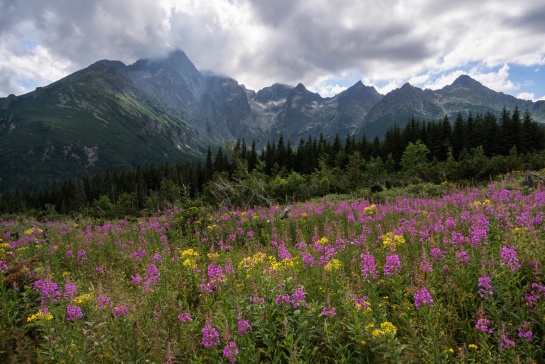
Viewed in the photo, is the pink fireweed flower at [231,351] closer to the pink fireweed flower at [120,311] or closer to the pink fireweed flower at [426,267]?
the pink fireweed flower at [120,311]

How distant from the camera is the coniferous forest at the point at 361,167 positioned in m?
24.1

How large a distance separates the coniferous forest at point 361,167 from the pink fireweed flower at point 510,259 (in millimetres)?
10368

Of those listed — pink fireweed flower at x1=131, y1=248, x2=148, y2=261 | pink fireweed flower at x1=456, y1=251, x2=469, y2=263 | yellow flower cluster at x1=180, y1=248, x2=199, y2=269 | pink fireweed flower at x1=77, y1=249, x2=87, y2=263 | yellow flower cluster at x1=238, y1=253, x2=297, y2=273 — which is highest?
pink fireweed flower at x1=456, y1=251, x2=469, y2=263

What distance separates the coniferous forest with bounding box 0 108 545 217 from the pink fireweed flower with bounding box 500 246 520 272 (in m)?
10.4

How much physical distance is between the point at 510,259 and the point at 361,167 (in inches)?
2381

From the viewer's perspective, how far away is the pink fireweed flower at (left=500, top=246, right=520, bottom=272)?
3615 mm

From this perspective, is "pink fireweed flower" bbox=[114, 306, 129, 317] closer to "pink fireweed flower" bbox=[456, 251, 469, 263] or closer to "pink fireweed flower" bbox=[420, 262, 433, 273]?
"pink fireweed flower" bbox=[420, 262, 433, 273]

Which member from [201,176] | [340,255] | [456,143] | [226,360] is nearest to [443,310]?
[340,255]

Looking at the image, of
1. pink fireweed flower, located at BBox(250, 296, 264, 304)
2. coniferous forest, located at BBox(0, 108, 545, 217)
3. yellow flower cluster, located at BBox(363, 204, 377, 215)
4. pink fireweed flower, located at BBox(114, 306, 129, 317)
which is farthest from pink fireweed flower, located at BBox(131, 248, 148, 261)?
yellow flower cluster, located at BBox(363, 204, 377, 215)

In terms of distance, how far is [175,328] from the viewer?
3789mm

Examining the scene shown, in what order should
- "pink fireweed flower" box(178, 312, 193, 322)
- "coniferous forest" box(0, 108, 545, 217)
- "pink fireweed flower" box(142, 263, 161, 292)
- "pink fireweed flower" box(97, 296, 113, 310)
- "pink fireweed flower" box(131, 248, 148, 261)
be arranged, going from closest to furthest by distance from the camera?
"pink fireweed flower" box(178, 312, 193, 322) < "pink fireweed flower" box(97, 296, 113, 310) < "pink fireweed flower" box(142, 263, 161, 292) < "pink fireweed flower" box(131, 248, 148, 261) < "coniferous forest" box(0, 108, 545, 217)

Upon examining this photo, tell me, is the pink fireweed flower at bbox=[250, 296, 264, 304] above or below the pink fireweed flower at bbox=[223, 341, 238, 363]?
above

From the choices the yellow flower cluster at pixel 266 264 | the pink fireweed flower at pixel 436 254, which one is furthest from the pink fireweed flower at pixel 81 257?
the pink fireweed flower at pixel 436 254

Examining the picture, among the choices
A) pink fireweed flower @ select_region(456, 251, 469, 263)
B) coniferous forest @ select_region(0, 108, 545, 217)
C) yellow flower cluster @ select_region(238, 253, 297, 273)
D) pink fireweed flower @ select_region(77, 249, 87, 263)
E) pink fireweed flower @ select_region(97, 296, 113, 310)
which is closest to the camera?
pink fireweed flower @ select_region(97, 296, 113, 310)
